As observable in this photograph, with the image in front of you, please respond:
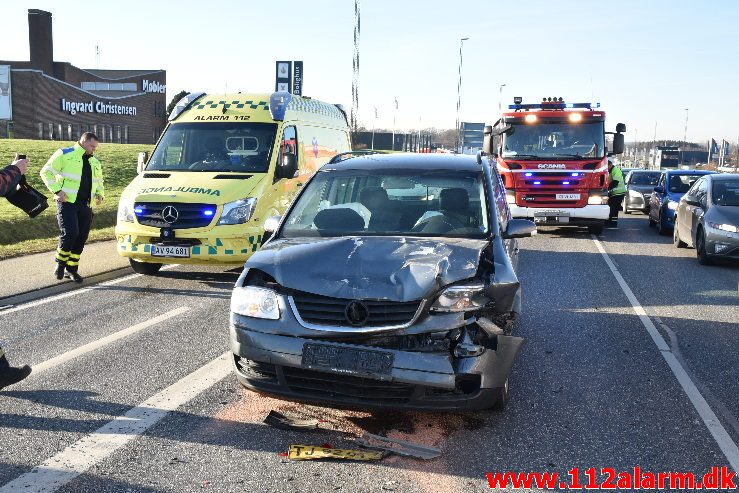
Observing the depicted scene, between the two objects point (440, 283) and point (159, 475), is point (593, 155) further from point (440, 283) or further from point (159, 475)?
point (159, 475)

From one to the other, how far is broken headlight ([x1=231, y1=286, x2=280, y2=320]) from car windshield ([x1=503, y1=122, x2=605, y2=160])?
505 inches

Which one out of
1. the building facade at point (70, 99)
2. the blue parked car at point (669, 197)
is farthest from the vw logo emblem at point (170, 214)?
the building facade at point (70, 99)

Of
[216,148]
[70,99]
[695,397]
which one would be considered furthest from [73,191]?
[70,99]

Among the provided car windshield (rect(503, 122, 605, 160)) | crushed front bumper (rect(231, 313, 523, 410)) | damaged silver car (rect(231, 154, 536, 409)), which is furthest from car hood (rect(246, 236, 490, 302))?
car windshield (rect(503, 122, 605, 160))

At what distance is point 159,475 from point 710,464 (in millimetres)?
2964

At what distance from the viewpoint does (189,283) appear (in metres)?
9.69

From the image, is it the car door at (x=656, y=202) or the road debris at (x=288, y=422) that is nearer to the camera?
the road debris at (x=288, y=422)

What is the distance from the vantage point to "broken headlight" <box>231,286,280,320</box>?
4379 millimetres

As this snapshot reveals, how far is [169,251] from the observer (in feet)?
30.4

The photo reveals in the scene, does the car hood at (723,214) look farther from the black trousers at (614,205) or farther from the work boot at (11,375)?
the work boot at (11,375)

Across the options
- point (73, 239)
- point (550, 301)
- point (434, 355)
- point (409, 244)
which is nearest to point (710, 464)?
point (434, 355)

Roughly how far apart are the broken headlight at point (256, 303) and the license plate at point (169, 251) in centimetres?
486

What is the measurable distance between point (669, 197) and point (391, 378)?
1545 cm

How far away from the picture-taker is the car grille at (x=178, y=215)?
9.27 m
